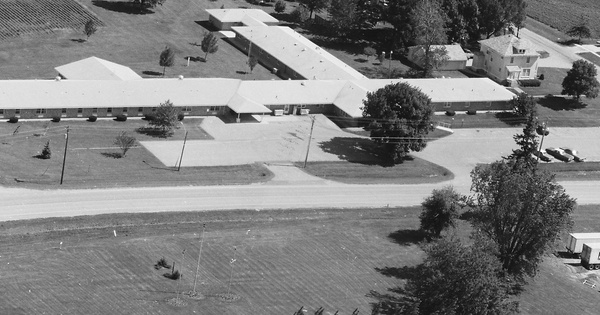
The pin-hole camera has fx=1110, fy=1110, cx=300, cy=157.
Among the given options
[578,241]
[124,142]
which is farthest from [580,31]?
[124,142]

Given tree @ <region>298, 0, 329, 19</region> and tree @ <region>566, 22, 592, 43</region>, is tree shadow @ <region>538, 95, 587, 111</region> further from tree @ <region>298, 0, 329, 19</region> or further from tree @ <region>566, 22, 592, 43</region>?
tree @ <region>298, 0, 329, 19</region>

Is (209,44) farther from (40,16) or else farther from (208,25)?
(40,16)

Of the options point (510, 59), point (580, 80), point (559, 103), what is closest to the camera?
point (580, 80)

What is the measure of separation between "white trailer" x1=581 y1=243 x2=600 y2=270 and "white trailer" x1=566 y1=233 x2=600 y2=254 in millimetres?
847

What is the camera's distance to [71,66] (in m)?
140

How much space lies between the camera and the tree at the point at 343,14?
170375 mm

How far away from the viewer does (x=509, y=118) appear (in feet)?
482

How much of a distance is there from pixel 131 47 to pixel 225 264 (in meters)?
63.0

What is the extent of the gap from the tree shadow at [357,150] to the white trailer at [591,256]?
86.7ft

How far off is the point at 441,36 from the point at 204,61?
115 ft

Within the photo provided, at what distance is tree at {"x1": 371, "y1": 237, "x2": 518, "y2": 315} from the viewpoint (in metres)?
89.2

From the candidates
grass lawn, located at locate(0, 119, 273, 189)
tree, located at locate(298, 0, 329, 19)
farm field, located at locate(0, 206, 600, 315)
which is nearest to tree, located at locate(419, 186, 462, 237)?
farm field, located at locate(0, 206, 600, 315)

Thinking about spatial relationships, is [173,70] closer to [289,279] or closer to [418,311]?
[289,279]

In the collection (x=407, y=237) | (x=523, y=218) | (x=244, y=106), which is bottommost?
(x=407, y=237)
